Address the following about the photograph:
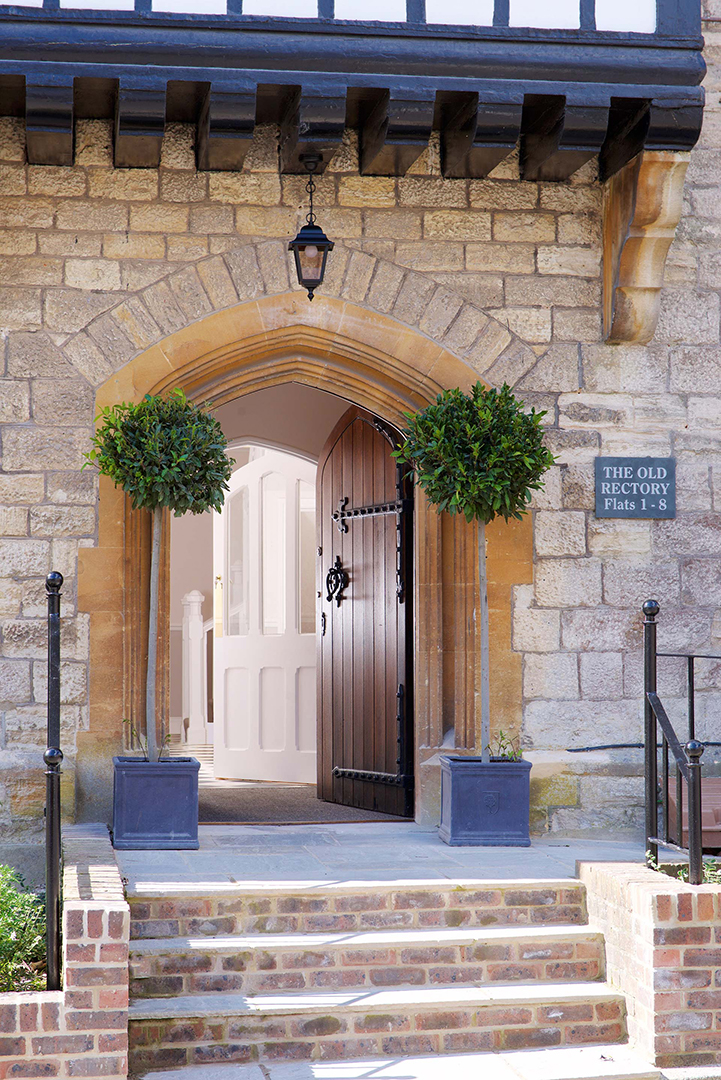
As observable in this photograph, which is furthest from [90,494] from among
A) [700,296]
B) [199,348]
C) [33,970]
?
[700,296]

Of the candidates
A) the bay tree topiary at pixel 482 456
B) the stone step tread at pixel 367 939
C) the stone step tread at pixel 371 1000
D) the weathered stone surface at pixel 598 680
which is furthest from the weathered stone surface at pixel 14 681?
the weathered stone surface at pixel 598 680

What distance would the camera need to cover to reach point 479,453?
16.4ft

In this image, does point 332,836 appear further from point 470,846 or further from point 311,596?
point 311,596

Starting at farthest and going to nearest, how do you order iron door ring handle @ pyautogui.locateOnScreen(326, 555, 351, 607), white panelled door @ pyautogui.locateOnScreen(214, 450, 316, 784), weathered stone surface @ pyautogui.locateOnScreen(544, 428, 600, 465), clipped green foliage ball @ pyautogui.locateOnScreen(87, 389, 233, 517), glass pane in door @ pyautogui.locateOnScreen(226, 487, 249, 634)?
glass pane in door @ pyautogui.locateOnScreen(226, 487, 249, 634) < white panelled door @ pyautogui.locateOnScreen(214, 450, 316, 784) < iron door ring handle @ pyautogui.locateOnScreen(326, 555, 351, 607) < weathered stone surface @ pyautogui.locateOnScreen(544, 428, 600, 465) < clipped green foliage ball @ pyautogui.locateOnScreen(87, 389, 233, 517)

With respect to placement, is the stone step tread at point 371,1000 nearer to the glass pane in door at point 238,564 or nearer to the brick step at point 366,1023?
the brick step at point 366,1023

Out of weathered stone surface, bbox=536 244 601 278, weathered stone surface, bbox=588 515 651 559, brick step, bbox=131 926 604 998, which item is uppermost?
weathered stone surface, bbox=536 244 601 278

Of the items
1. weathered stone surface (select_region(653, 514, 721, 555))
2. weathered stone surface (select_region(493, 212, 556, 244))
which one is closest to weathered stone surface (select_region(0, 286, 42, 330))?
weathered stone surface (select_region(493, 212, 556, 244))

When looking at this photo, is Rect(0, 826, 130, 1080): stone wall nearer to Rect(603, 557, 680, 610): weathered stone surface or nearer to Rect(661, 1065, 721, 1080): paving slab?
Rect(661, 1065, 721, 1080): paving slab

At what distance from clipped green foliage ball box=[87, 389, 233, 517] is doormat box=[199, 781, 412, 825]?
67.2 inches

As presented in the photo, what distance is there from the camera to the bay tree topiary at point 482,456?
16.2 ft

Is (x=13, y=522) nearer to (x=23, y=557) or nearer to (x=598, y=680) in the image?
(x=23, y=557)

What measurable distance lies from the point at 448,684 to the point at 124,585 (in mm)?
1646

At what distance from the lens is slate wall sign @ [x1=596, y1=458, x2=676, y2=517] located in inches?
220

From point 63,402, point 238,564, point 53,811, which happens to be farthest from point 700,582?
point 238,564
